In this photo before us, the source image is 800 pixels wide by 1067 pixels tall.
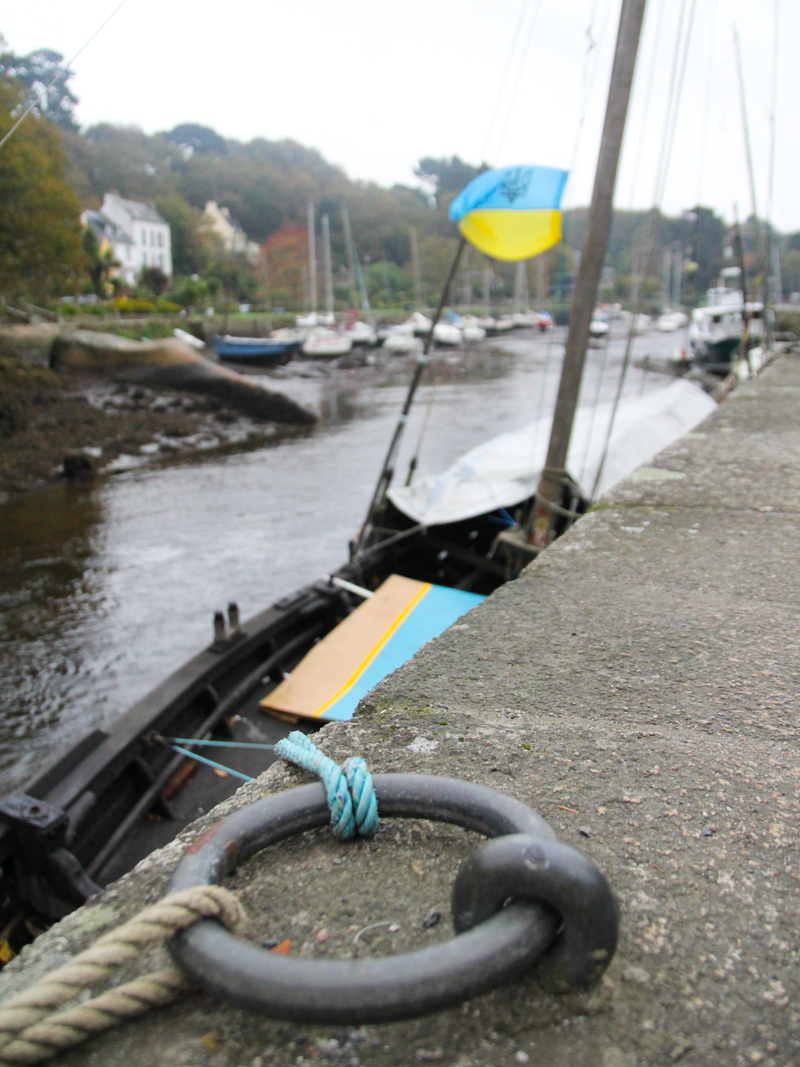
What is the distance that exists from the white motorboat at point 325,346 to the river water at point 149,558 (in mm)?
22340

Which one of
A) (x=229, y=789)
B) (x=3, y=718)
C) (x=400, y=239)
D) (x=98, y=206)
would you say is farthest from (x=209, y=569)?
(x=400, y=239)

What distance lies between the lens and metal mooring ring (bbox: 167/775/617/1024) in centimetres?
101

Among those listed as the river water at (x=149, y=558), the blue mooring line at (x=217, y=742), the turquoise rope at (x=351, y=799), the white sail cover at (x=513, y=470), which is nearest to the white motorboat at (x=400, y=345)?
the river water at (x=149, y=558)

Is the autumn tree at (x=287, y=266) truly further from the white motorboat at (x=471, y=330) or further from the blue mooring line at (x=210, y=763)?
the blue mooring line at (x=210, y=763)

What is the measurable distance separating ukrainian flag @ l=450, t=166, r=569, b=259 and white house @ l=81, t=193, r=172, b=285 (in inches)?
2564

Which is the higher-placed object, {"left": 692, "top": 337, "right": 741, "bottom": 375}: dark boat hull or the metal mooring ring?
{"left": 692, "top": 337, "right": 741, "bottom": 375}: dark boat hull

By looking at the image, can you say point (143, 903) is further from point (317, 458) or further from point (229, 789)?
point (317, 458)

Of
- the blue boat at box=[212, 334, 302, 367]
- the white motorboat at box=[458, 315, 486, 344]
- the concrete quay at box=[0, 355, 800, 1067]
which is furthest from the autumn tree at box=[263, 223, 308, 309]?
the concrete quay at box=[0, 355, 800, 1067]

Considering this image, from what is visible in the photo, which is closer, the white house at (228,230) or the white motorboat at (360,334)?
the white motorboat at (360,334)

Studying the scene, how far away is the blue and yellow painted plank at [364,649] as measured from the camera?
5.31 m

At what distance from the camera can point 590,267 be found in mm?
6473

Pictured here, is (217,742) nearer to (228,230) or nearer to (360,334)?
(360,334)

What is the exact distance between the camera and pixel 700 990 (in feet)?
3.86

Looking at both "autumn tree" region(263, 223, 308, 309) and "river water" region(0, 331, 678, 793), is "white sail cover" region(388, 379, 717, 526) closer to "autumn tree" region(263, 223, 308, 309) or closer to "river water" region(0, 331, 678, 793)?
"river water" region(0, 331, 678, 793)
